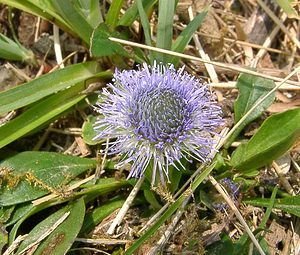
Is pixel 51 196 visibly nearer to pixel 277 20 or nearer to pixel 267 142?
pixel 267 142

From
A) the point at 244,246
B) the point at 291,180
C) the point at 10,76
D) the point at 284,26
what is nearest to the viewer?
the point at 244,246

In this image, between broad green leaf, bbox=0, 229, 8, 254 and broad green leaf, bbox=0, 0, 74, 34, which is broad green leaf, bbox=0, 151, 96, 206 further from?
broad green leaf, bbox=0, 0, 74, 34

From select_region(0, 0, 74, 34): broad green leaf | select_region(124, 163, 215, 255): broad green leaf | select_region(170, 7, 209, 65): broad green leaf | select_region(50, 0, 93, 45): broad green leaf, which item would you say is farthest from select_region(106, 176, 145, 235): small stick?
select_region(0, 0, 74, 34): broad green leaf

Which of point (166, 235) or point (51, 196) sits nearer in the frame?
point (166, 235)

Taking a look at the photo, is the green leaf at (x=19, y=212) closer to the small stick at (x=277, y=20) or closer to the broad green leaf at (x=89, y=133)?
the broad green leaf at (x=89, y=133)

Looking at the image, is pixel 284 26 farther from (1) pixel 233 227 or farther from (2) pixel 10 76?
(2) pixel 10 76

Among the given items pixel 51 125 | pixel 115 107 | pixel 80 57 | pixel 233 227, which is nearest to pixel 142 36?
pixel 80 57

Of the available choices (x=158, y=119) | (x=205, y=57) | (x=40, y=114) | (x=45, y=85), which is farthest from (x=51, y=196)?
(x=205, y=57)
